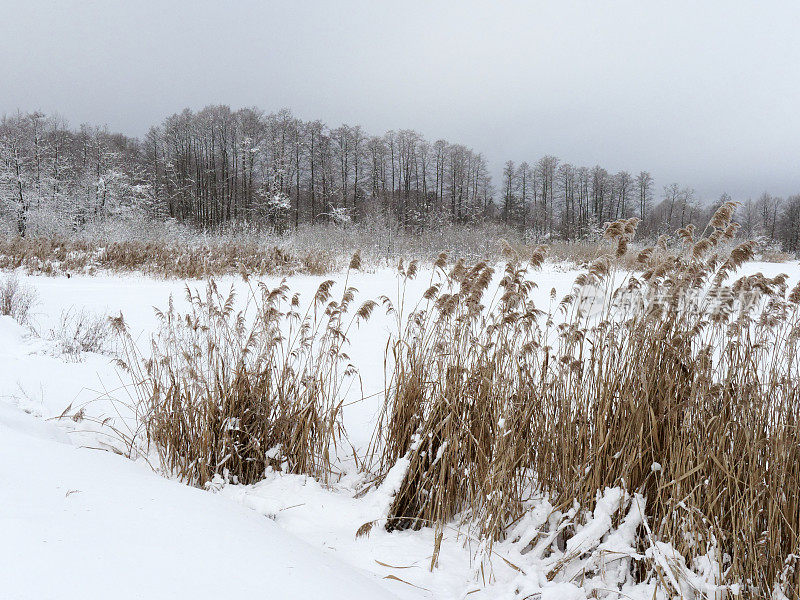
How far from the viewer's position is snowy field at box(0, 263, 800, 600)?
1.34m

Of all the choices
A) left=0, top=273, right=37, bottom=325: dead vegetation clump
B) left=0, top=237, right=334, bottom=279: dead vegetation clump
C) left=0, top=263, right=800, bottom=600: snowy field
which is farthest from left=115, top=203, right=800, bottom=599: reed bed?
left=0, top=237, right=334, bottom=279: dead vegetation clump

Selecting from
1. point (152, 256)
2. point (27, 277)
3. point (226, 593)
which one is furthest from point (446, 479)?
point (152, 256)

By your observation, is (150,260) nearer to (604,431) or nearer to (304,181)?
(604,431)

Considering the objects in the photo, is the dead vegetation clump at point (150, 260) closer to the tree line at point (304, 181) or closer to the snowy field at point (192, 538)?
the snowy field at point (192, 538)

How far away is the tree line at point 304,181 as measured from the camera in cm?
3644

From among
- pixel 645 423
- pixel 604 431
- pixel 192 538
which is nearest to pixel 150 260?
pixel 192 538

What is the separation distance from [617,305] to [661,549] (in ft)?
3.86

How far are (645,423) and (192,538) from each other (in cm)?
209

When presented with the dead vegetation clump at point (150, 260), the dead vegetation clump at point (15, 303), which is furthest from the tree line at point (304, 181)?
the dead vegetation clump at point (15, 303)

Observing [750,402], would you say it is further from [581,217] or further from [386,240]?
[581,217]

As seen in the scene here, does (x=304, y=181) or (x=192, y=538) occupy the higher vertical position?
(x=304, y=181)

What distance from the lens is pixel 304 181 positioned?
4659 centimetres

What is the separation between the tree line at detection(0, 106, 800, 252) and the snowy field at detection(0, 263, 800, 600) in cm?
3187

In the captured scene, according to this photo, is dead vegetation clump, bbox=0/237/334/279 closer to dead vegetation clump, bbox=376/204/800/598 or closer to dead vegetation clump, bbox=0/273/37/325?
dead vegetation clump, bbox=0/273/37/325
